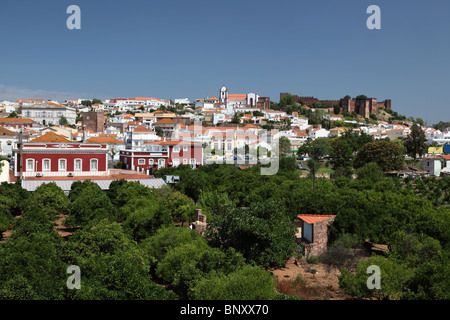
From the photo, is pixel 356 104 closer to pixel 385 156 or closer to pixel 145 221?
pixel 385 156

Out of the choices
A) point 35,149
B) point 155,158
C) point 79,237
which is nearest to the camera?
point 79,237

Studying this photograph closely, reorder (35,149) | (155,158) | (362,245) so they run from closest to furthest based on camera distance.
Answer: (362,245), (35,149), (155,158)

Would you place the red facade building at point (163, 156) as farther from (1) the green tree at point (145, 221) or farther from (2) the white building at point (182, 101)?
(2) the white building at point (182, 101)

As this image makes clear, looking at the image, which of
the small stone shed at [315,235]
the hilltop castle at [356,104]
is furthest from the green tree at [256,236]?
the hilltop castle at [356,104]

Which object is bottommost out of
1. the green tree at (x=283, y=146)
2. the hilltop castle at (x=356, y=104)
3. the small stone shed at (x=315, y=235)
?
the small stone shed at (x=315, y=235)

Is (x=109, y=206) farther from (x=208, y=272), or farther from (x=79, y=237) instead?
(x=208, y=272)

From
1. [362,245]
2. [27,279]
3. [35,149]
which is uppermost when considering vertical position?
[35,149]

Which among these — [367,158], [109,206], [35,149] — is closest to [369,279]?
[109,206]
